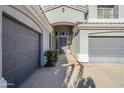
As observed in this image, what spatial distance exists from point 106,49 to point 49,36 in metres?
6.02

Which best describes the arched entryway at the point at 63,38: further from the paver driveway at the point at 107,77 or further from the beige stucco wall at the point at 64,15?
the paver driveway at the point at 107,77

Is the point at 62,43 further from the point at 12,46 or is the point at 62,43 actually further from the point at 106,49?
the point at 12,46

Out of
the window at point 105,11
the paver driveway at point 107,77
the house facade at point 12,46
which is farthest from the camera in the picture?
the window at point 105,11

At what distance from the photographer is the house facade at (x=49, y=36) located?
16.3 feet

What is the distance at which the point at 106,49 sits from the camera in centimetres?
1374

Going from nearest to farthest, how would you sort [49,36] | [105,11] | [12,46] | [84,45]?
[12,46] → [84,45] → [49,36] → [105,11]

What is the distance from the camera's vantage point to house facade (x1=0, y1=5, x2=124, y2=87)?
4965 millimetres

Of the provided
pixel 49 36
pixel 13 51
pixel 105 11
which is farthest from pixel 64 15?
pixel 13 51

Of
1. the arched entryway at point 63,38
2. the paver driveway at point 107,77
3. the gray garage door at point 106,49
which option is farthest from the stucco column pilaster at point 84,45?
the arched entryway at point 63,38

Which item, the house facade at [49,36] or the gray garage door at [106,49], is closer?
the house facade at [49,36]
